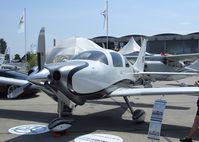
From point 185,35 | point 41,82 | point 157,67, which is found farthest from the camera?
point 185,35

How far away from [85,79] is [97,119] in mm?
2229

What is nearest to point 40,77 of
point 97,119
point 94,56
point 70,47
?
point 94,56

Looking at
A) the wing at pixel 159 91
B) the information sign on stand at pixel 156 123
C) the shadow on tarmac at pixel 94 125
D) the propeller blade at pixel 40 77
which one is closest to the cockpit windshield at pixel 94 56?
the wing at pixel 159 91

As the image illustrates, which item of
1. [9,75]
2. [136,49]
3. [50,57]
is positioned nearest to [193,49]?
[136,49]

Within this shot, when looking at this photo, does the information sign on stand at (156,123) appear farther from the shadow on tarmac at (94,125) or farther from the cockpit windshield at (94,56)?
the cockpit windshield at (94,56)

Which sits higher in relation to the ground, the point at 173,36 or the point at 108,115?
the point at 173,36

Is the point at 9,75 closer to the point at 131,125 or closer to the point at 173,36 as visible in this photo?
the point at 131,125

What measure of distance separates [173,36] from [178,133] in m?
95.1

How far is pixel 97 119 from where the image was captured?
10547 millimetres

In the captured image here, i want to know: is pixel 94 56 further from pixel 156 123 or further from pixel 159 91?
pixel 156 123

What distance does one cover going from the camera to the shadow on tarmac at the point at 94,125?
316 inches

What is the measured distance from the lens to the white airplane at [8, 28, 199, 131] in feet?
26.2

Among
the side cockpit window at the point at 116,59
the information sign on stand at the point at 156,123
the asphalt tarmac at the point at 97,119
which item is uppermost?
the side cockpit window at the point at 116,59

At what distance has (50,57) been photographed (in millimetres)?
39812
